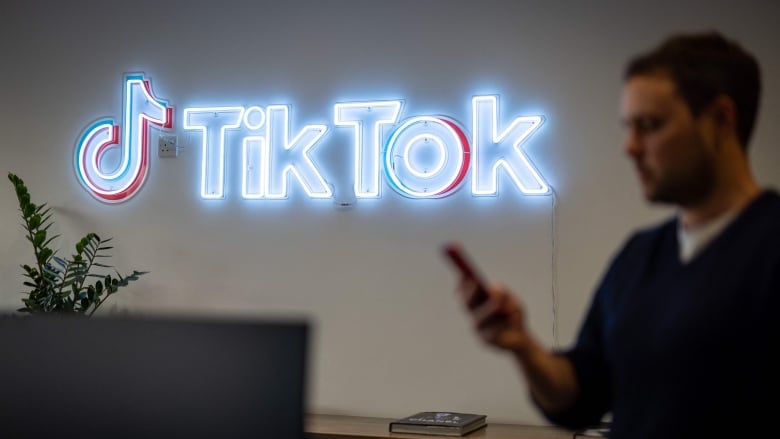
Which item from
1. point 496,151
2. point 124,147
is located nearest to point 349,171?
point 496,151

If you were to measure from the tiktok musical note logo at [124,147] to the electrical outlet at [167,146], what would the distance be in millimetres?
68

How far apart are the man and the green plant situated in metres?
3.10

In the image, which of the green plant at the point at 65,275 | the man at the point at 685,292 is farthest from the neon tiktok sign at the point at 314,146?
the man at the point at 685,292

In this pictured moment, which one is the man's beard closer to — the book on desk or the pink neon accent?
the book on desk

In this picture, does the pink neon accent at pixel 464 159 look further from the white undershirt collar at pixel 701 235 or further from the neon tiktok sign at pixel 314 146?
the white undershirt collar at pixel 701 235

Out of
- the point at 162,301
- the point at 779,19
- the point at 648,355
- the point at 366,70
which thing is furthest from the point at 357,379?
the point at 648,355

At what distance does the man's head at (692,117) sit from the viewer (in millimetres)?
1579

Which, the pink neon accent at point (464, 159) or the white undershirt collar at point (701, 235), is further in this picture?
the pink neon accent at point (464, 159)

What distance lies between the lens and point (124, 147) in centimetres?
460

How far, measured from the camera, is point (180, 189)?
454cm

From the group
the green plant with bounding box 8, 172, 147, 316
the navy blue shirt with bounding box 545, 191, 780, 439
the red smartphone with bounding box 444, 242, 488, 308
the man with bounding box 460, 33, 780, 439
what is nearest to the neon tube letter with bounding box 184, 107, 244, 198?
the green plant with bounding box 8, 172, 147, 316

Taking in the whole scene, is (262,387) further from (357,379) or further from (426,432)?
(357,379)

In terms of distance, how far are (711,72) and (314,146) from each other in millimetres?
2908

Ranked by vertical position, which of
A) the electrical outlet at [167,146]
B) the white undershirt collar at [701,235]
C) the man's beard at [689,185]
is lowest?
the white undershirt collar at [701,235]
